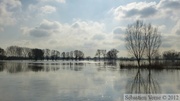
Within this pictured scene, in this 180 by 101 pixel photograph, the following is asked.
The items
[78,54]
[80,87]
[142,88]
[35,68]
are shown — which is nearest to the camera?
[142,88]

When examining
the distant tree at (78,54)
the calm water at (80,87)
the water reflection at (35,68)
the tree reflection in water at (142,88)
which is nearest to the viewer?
the calm water at (80,87)

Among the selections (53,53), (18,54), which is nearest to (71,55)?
(53,53)

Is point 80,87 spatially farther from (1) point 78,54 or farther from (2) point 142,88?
(1) point 78,54

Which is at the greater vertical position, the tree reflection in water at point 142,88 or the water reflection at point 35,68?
the water reflection at point 35,68

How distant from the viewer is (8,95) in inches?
446

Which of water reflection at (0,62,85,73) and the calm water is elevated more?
water reflection at (0,62,85,73)

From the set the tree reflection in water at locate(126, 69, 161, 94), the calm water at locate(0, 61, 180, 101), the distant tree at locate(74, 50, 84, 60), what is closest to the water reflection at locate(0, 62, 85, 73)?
the calm water at locate(0, 61, 180, 101)

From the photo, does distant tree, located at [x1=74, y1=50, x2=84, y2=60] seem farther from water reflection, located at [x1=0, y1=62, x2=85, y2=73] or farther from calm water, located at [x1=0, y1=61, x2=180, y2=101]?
calm water, located at [x1=0, y1=61, x2=180, y2=101]

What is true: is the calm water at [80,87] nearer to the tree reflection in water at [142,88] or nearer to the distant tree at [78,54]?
the tree reflection in water at [142,88]

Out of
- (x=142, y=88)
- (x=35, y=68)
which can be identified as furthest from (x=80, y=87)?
(x=35, y=68)

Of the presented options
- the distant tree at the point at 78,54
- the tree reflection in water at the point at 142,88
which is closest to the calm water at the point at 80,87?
the tree reflection in water at the point at 142,88

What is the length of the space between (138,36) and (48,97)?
35028 millimetres

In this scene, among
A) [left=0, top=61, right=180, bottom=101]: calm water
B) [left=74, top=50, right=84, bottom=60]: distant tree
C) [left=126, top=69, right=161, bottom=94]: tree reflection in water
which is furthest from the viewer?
[left=74, top=50, right=84, bottom=60]: distant tree

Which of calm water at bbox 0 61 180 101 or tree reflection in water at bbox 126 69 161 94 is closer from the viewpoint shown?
calm water at bbox 0 61 180 101
